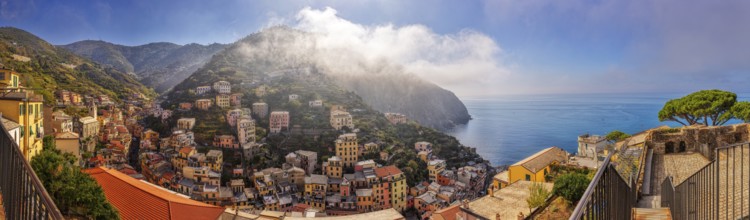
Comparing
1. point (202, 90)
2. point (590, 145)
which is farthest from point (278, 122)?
point (590, 145)

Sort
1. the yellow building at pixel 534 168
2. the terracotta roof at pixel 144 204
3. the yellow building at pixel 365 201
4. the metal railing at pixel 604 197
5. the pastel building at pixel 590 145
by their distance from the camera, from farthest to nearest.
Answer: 1. the yellow building at pixel 365 201
2. the pastel building at pixel 590 145
3. the yellow building at pixel 534 168
4. the terracotta roof at pixel 144 204
5. the metal railing at pixel 604 197

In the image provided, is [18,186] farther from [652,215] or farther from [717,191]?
[717,191]

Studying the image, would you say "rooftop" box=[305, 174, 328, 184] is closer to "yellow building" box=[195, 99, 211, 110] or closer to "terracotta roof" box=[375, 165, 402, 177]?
"terracotta roof" box=[375, 165, 402, 177]

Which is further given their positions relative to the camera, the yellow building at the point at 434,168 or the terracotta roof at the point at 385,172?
the yellow building at the point at 434,168

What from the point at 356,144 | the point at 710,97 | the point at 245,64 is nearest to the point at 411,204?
the point at 356,144

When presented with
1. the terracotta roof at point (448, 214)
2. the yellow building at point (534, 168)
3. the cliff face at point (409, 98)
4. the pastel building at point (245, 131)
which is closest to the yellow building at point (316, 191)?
the pastel building at point (245, 131)

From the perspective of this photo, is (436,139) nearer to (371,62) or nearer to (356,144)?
(356,144)

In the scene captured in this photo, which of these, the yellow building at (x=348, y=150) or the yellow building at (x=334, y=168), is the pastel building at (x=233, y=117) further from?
the yellow building at (x=334, y=168)
